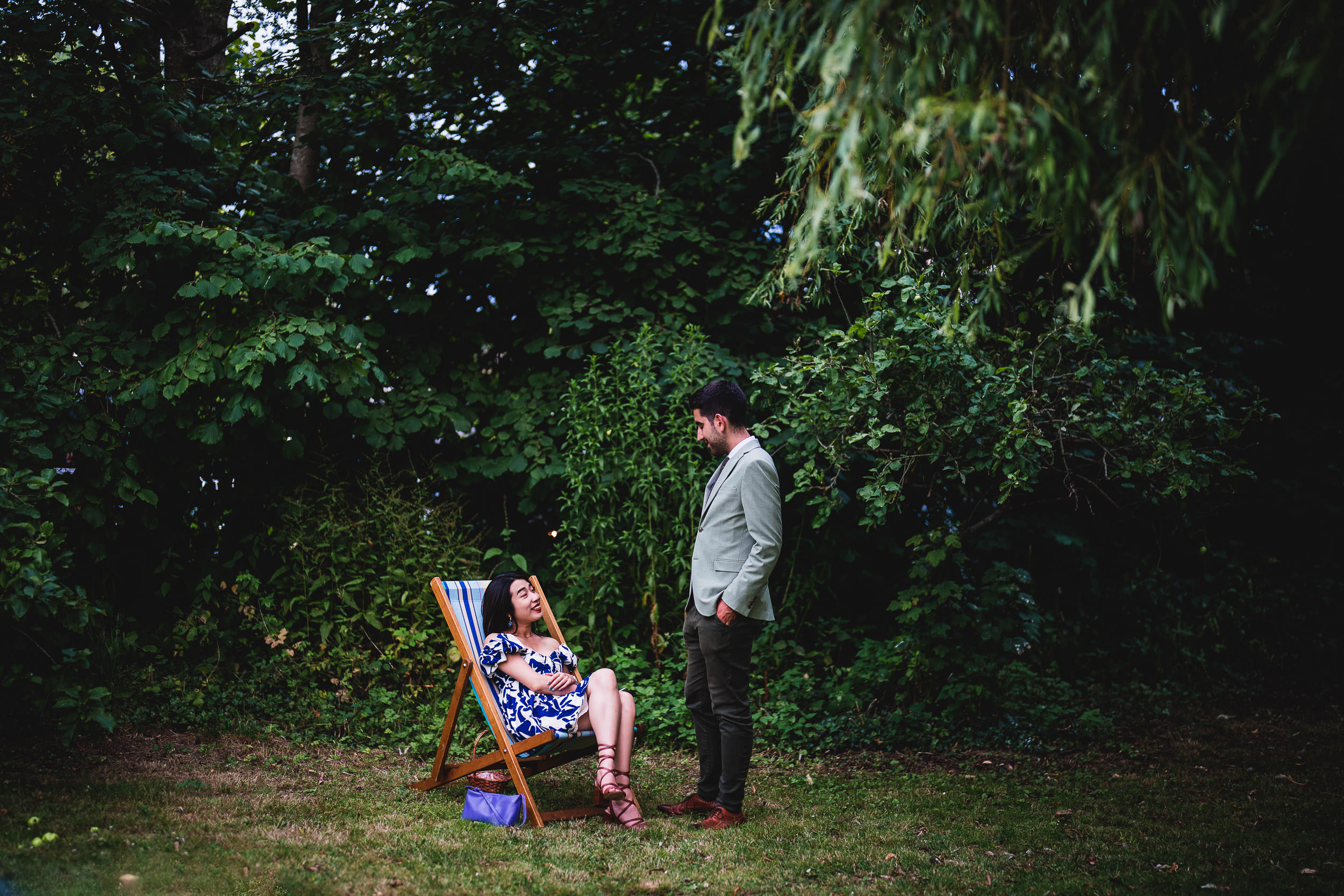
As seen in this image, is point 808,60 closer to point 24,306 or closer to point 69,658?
point 69,658

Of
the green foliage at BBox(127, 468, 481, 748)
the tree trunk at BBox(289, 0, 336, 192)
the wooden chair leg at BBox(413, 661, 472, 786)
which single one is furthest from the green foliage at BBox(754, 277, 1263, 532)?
the tree trunk at BBox(289, 0, 336, 192)

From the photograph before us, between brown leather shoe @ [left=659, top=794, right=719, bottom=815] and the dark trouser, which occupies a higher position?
the dark trouser

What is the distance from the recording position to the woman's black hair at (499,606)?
449cm

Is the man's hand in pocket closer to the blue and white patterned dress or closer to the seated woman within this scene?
the seated woman

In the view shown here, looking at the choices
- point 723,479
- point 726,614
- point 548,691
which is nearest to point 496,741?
point 548,691

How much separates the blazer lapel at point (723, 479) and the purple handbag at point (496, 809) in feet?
4.83

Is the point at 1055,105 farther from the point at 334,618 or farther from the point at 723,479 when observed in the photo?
the point at 334,618

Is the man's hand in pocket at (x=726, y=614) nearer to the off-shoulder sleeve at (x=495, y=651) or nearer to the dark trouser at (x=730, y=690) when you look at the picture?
the dark trouser at (x=730, y=690)

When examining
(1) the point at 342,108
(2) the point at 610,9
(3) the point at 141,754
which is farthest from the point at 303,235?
(3) the point at 141,754

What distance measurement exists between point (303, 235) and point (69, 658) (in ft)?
10.4

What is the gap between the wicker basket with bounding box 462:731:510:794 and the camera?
4.53 meters

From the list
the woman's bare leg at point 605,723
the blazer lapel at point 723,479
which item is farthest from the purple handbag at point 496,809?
the blazer lapel at point 723,479

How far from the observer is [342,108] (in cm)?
671

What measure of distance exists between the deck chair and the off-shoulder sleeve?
0.04 metres
